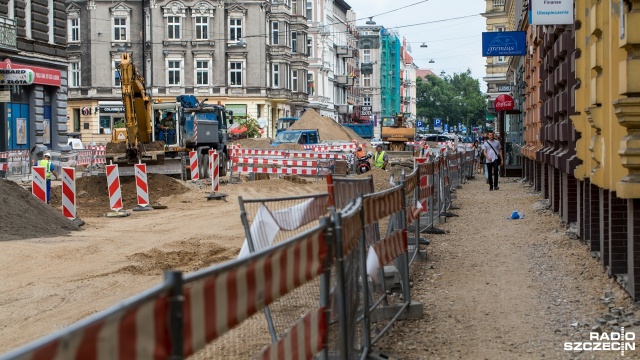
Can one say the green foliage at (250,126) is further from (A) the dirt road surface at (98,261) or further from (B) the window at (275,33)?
(A) the dirt road surface at (98,261)

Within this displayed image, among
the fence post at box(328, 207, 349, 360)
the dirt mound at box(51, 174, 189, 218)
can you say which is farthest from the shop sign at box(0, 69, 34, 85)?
the fence post at box(328, 207, 349, 360)

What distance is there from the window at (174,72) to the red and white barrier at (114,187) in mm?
51611

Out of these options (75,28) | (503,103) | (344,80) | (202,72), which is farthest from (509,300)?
(344,80)

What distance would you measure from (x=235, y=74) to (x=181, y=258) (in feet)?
198

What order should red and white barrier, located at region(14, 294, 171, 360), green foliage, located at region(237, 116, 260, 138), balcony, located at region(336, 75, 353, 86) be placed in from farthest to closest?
balcony, located at region(336, 75, 353, 86) < green foliage, located at region(237, 116, 260, 138) < red and white barrier, located at region(14, 294, 171, 360)

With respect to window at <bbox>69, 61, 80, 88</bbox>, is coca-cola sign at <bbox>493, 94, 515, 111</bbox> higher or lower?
lower

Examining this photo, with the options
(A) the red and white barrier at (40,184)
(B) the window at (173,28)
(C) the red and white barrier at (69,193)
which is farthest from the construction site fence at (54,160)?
(B) the window at (173,28)

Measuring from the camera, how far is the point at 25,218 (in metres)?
17.0

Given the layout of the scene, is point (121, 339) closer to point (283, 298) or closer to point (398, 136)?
point (283, 298)

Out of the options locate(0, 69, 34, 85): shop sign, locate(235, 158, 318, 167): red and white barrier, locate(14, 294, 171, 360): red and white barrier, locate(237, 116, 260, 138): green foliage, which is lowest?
locate(235, 158, 318, 167): red and white barrier

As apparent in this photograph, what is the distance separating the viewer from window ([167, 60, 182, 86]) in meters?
72.2

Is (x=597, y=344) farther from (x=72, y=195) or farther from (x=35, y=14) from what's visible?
(x=35, y=14)

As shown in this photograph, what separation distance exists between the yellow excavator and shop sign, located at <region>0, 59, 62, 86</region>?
6.09m

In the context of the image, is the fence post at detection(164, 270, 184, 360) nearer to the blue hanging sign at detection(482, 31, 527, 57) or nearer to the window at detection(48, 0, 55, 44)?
the blue hanging sign at detection(482, 31, 527, 57)
